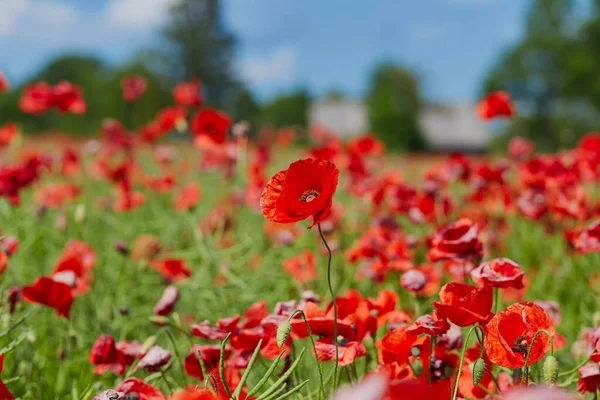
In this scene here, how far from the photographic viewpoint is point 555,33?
28.5m

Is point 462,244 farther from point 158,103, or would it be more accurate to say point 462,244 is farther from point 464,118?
point 464,118

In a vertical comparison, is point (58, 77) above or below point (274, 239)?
below

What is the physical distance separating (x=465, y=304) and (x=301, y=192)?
28 centimetres

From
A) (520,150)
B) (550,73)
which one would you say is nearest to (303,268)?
(520,150)

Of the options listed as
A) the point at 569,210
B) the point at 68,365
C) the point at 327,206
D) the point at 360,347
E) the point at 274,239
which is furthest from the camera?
the point at 274,239

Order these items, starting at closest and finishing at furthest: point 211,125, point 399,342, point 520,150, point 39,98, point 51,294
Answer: point 399,342, point 51,294, point 211,125, point 39,98, point 520,150

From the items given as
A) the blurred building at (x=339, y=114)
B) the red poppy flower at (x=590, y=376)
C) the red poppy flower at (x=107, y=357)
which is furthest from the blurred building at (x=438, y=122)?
the red poppy flower at (x=590, y=376)

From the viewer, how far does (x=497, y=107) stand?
269 cm

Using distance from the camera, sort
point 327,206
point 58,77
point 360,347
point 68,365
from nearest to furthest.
Answer: 1. point 327,206
2. point 360,347
3. point 68,365
4. point 58,77

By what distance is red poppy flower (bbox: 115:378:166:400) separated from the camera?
0.92 metres

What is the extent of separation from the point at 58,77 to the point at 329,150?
4073 cm

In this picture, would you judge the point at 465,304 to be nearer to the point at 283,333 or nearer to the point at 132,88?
the point at 283,333

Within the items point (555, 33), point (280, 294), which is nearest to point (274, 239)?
point (280, 294)

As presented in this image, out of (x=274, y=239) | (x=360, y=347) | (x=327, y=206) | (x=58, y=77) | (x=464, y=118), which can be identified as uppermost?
(x=327, y=206)
